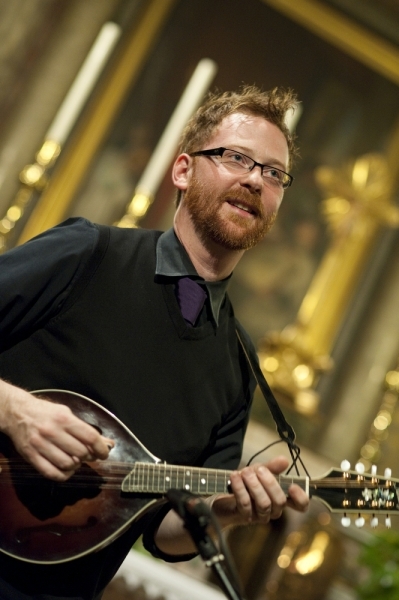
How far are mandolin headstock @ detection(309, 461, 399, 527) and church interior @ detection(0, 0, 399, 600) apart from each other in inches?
95.7

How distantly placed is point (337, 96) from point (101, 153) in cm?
181

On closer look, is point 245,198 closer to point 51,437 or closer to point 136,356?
point 136,356

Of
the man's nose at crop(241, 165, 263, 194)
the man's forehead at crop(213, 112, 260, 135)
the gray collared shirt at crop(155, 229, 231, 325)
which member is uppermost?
the man's forehead at crop(213, 112, 260, 135)

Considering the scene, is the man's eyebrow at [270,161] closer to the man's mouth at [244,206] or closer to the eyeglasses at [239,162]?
the eyeglasses at [239,162]

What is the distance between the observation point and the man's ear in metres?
2.14

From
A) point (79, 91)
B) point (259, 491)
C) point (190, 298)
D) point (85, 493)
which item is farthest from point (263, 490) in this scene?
point (79, 91)

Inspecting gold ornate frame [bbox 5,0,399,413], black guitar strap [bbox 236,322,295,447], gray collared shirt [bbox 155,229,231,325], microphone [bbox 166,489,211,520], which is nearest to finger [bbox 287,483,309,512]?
black guitar strap [bbox 236,322,295,447]

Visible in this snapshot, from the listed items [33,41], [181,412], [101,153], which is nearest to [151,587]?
[181,412]

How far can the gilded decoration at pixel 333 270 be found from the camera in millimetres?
5242

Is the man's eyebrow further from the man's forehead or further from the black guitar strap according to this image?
the black guitar strap

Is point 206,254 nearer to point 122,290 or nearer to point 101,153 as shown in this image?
point 122,290

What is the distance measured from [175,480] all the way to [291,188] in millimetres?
3924

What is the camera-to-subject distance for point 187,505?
1.51 metres

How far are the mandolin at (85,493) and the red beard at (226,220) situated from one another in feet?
1.80
